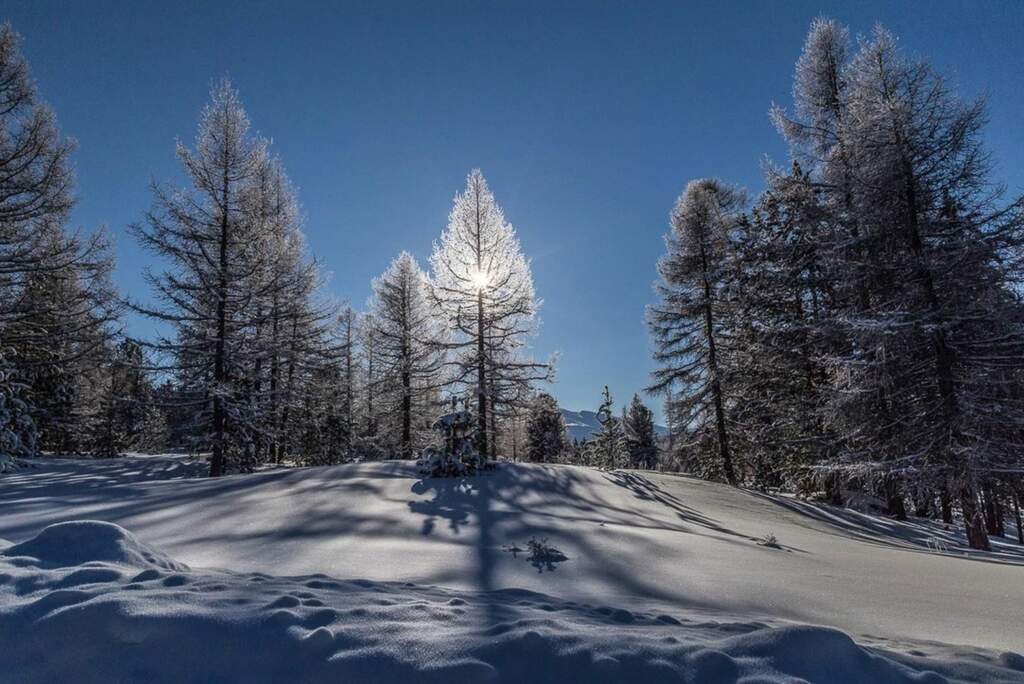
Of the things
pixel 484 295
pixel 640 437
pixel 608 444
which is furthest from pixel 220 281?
pixel 640 437

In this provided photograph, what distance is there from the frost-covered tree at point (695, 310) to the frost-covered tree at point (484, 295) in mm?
4981

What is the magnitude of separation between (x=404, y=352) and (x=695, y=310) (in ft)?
36.1

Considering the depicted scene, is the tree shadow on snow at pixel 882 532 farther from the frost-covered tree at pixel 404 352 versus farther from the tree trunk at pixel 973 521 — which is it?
the frost-covered tree at pixel 404 352

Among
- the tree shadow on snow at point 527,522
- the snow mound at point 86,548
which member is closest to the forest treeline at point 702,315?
the tree shadow on snow at point 527,522

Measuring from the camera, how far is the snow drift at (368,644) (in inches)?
65.2

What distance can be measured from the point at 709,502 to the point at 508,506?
470cm

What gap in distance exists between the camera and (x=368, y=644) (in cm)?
181

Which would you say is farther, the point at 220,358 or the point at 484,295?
the point at 484,295

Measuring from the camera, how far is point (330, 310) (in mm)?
16953

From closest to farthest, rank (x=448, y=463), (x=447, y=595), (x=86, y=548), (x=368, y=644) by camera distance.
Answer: (x=368, y=644) < (x=447, y=595) < (x=86, y=548) < (x=448, y=463)

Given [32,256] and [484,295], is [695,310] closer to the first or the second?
[484,295]

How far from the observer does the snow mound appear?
2750 mm

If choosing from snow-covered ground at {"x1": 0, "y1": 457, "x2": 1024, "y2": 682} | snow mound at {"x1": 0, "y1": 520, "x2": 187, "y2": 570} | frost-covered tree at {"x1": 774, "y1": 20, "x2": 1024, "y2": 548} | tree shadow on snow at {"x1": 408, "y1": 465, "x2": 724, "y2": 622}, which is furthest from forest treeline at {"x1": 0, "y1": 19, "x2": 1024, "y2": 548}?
snow mound at {"x1": 0, "y1": 520, "x2": 187, "y2": 570}

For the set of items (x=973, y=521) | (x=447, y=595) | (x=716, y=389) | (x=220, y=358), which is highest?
(x=220, y=358)
